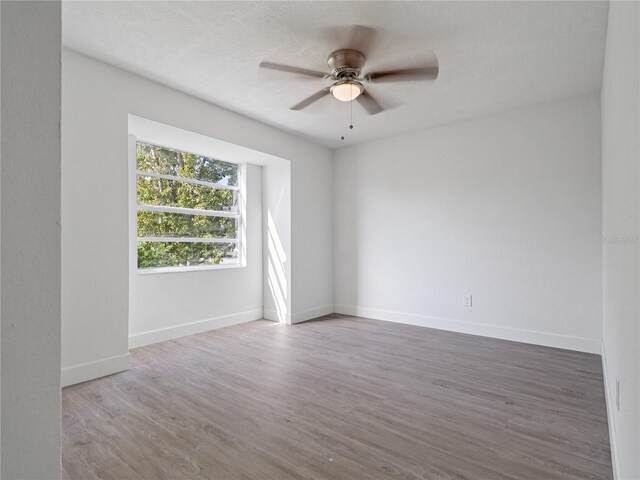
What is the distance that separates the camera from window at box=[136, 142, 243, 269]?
12.8 feet

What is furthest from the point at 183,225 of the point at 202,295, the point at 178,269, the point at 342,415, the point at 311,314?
the point at 342,415

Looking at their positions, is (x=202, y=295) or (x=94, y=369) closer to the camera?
(x=94, y=369)

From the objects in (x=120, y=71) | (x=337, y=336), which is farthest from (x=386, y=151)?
(x=120, y=71)

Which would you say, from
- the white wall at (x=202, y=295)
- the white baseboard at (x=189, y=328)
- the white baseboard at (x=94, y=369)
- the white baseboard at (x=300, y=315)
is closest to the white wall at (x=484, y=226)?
the white baseboard at (x=300, y=315)

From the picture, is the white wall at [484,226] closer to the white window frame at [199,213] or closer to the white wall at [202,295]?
the white wall at [202,295]

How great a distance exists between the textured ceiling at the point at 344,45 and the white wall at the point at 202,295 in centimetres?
182

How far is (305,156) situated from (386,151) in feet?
3.76

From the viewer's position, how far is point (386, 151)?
16.1 feet

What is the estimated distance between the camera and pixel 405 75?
2.53 meters

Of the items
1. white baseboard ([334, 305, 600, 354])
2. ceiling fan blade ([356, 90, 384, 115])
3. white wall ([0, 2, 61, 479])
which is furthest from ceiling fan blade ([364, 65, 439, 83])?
white baseboard ([334, 305, 600, 354])

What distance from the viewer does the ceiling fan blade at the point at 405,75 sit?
2.44 metres

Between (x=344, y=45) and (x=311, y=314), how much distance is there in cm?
353

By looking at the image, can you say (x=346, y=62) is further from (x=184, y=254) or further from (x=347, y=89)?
(x=184, y=254)

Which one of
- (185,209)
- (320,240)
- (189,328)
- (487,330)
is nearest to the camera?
(487,330)
